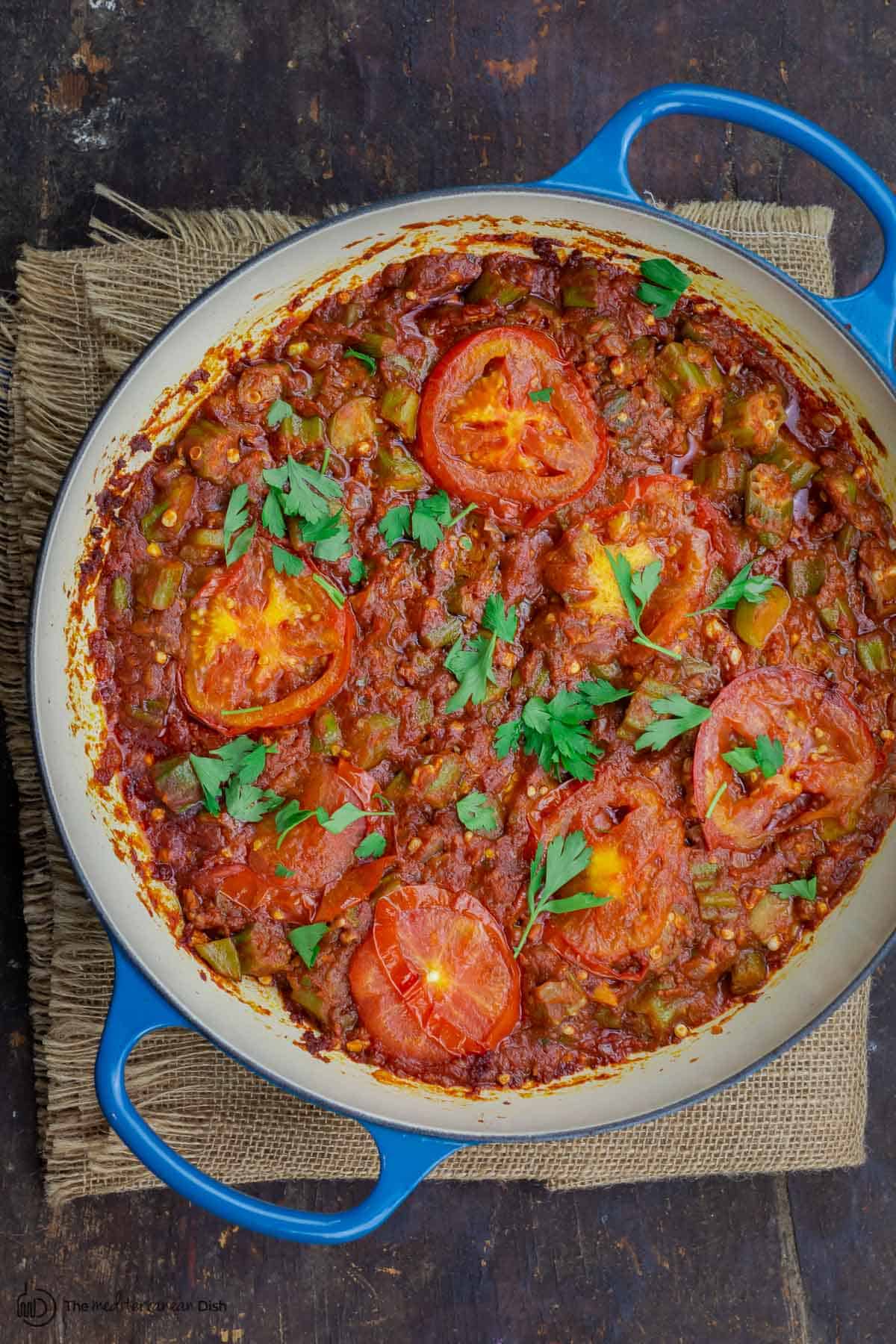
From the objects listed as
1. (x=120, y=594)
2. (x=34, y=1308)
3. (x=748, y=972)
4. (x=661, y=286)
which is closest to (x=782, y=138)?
(x=661, y=286)

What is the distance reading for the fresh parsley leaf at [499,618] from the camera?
331 centimetres

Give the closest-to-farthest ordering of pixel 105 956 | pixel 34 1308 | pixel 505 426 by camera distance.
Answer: pixel 505 426 → pixel 105 956 → pixel 34 1308

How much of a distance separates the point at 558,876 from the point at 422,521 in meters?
1.13

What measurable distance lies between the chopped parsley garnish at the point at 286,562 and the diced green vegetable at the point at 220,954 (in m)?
1.13

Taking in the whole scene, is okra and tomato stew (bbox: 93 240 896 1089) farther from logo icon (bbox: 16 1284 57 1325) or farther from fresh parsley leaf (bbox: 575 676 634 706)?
logo icon (bbox: 16 1284 57 1325)

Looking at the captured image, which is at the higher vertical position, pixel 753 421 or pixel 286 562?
pixel 753 421

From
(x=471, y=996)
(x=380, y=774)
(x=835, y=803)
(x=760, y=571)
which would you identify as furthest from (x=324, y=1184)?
(x=760, y=571)

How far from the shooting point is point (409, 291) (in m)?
3.39

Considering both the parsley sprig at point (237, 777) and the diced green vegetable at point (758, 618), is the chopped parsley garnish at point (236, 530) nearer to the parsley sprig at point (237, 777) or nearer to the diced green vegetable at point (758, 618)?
the parsley sprig at point (237, 777)

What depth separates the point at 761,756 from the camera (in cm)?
328

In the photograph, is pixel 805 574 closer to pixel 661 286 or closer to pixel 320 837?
pixel 661 286

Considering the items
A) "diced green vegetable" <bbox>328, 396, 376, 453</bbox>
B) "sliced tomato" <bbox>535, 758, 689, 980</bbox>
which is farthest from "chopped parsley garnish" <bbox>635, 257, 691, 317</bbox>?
"sliced tomato" <bbox>535, 758, 689, 980</bbox>

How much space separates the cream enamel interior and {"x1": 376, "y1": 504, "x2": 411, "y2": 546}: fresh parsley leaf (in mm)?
682

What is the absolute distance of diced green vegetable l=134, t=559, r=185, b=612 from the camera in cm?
328
